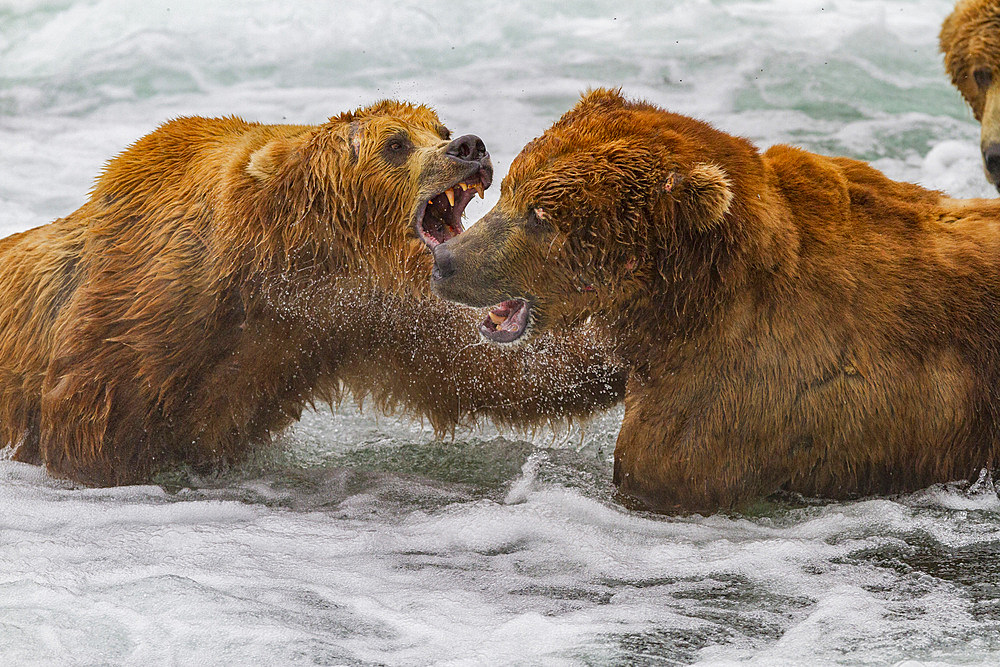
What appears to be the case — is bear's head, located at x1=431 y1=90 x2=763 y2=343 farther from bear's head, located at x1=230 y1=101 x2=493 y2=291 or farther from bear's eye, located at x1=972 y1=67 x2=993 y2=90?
bear's eye, located at x1=972 y1=67 x2=993 y2=90

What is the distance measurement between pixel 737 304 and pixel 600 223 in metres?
0.57

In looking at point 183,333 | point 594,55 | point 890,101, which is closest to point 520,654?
point 183,333

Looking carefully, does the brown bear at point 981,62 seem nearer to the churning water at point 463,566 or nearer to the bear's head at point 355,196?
the churning water at point 463,566

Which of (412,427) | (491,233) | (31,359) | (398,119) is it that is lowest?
(412,427)

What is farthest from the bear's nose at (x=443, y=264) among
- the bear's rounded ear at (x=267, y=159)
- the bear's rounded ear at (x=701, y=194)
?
the bear's rounded ear at (x=267, y=159)

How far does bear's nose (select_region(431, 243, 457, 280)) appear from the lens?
174 inches

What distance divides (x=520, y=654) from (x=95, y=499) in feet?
7.41

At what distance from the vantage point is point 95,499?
507cm

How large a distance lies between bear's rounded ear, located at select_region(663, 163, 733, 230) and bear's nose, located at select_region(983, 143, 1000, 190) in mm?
1868

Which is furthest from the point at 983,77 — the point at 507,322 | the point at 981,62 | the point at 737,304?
the point at 507,322

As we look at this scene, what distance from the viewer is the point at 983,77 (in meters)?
5.72

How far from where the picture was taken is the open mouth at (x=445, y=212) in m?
5.00

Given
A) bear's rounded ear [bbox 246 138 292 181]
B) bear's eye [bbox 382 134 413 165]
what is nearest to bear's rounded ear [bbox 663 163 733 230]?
bear's eye [bbox 382 134 413 165]

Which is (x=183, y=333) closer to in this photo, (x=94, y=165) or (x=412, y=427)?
(x=412, y=427)
